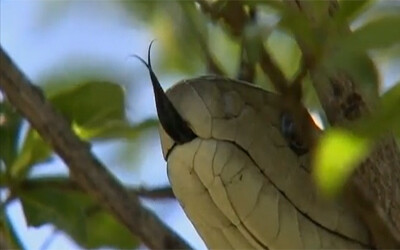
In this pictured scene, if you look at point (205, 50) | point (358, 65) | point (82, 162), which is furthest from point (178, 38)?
point (358, 65)

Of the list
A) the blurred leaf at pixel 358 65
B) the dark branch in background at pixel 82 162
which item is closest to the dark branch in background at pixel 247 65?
the blurred leaf at pixel 358 65

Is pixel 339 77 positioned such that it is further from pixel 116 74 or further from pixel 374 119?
pixel 116 74

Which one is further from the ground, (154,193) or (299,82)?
(299,82)

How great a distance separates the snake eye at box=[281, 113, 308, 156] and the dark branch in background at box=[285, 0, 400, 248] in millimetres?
49

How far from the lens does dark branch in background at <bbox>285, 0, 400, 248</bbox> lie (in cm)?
67

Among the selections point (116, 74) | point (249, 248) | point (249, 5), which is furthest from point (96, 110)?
point (249, 5)

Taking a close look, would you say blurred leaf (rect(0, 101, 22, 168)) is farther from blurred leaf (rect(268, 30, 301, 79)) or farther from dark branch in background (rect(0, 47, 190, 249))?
blurred leaf (rect(268, 30, 301, 79))

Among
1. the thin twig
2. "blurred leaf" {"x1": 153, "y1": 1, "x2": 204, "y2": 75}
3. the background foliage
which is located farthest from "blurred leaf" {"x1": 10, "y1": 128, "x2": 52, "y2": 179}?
the thin twig

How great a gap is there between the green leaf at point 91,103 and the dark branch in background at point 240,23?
321mm

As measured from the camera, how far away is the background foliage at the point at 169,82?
0.54m

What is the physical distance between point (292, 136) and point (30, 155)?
15.6 inches

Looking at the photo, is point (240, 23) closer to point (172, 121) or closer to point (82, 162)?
point (172, 121)

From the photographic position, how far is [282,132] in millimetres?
766

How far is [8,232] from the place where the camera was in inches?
42.3
